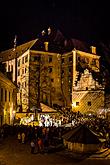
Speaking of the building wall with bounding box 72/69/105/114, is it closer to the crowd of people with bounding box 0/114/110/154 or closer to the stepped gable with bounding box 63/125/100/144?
the crowd of people with bounding box 0/114/110/154

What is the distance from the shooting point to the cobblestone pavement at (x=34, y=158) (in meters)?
22.0

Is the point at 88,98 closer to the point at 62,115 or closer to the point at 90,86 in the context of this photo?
the point at 90,86

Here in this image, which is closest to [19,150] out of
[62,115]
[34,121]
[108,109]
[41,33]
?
[34,121]

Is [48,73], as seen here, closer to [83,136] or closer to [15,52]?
[15,52]

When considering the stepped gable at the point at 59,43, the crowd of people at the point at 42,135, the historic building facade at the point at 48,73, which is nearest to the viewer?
the crowd of people at the point at 42,135

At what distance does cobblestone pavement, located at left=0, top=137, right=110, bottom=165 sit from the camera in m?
22.0

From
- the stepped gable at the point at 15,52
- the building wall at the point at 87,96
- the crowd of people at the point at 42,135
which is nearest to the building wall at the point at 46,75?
the stepped gable at the point at 15,52

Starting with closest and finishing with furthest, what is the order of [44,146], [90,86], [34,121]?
1. [44,146]
2. [34,121]
3. [90,86]

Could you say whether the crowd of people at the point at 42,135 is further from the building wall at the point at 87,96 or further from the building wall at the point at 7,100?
the building wall at the point at 87,96

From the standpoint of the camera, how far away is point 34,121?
1900 inches

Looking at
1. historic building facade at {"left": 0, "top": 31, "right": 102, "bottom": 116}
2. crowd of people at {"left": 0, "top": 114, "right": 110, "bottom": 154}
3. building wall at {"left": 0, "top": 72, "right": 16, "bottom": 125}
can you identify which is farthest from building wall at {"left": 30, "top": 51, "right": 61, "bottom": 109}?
crowd of people at {"left": 0, "top": 114, "right": 110, "bottom": 154}

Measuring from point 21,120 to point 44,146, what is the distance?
73.4 feet

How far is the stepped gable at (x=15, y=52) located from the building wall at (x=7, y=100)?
21112 millimetres

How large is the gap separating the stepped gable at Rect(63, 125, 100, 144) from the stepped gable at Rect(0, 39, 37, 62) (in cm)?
4604
